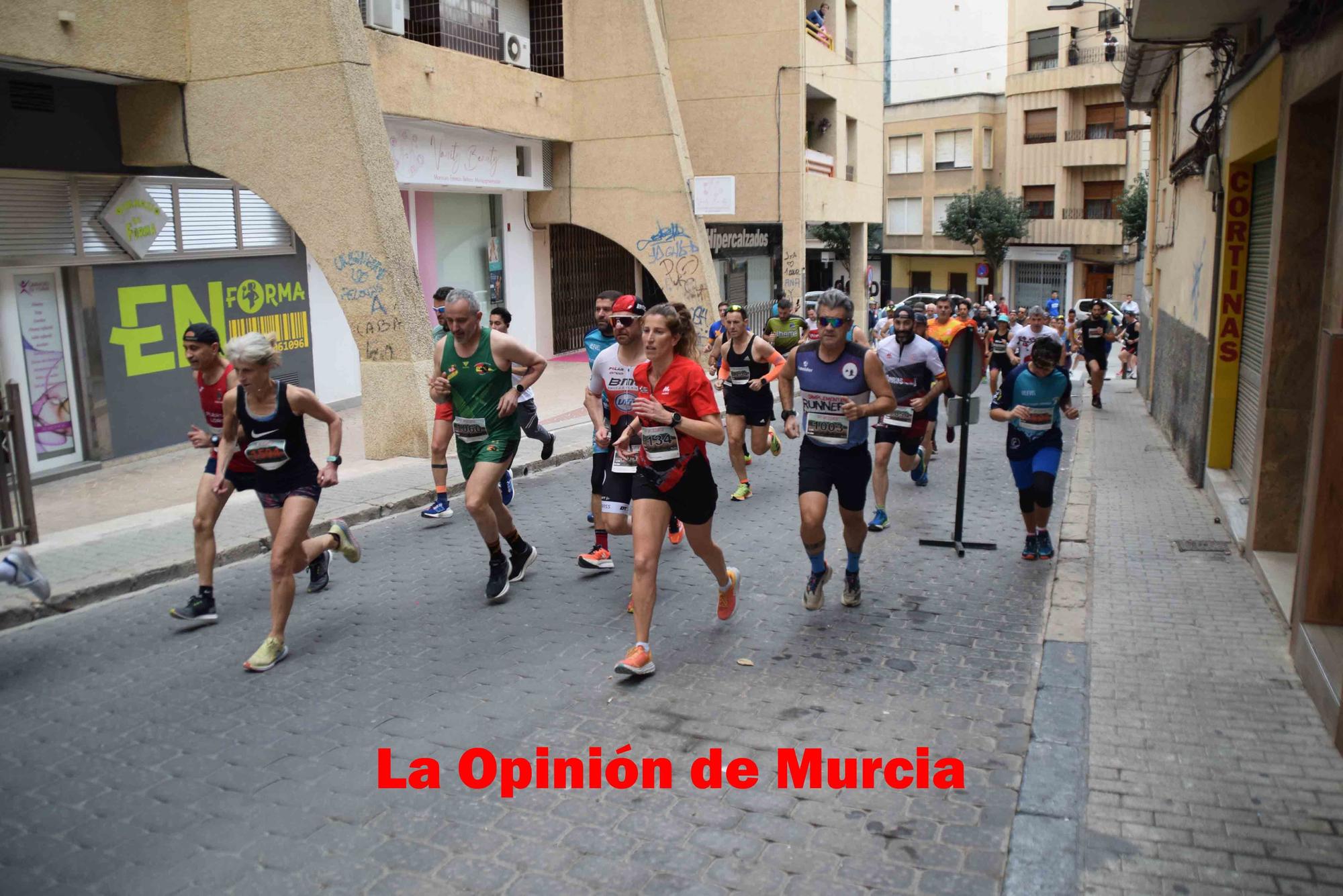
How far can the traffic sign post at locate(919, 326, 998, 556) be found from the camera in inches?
331

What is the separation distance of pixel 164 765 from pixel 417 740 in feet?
3.56

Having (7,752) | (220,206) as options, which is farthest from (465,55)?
(7,752)

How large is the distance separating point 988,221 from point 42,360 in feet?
140

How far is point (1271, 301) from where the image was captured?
7.63m

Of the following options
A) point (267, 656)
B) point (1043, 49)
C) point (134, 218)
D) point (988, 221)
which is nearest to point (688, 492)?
point (267, 656)

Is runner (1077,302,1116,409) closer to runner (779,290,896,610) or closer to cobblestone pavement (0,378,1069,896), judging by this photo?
cobblestone pavement (0,378,1069,896)

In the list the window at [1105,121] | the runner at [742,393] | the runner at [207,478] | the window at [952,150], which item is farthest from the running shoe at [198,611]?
the window at [952,150]

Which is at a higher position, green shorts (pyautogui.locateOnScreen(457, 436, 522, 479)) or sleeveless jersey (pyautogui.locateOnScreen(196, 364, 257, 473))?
sleeveless jersey (pyautogui.locateOnScreen(196, 364, 257, 473))

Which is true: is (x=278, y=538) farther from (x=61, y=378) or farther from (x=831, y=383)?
(x=61, y=378)

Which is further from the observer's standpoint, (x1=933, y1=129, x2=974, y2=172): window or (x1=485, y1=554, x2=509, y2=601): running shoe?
(x1=933, y1=129, x2=974, y2=172): window

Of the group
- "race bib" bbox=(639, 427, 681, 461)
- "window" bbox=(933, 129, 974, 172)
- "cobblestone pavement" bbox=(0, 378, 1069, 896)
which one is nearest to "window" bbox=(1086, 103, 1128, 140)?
"window" bbox=(933, 129, 974, 172)

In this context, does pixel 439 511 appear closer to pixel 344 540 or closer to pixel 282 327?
pixel 344 540

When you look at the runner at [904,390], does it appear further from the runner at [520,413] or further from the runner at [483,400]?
the runner at [520,413]

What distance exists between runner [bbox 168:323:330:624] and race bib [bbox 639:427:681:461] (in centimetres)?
249
